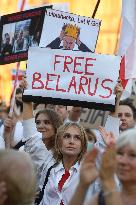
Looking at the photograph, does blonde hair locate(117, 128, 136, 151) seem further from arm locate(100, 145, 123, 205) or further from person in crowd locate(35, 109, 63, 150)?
person in crowd locate(35, 109, 63, 150)

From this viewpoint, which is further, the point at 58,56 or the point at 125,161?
the point at 58,56

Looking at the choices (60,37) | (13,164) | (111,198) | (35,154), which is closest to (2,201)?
(13,164)

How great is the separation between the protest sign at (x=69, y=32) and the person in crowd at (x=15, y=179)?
3354 millimetres

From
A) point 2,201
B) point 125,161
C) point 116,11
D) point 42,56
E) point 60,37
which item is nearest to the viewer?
point 2,201

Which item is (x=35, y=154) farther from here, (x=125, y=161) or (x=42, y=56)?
(x=125, y=161)

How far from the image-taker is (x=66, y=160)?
5555mm

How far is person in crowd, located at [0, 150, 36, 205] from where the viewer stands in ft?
10.6

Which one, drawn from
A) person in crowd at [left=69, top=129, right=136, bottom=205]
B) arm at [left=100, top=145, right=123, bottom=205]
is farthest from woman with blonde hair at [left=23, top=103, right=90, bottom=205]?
arm at [left=100, top=145, right=123, bottom=205]

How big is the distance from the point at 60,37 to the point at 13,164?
3473mm

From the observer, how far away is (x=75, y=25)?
668 cm

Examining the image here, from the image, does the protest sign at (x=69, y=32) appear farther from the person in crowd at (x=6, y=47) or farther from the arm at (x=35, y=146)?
the arm at (x=35, y=146)

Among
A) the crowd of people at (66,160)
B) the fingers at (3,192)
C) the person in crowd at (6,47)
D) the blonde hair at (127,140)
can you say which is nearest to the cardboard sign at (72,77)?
the crowd of people at (66,160)

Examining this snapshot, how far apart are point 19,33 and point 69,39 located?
29.6 inches

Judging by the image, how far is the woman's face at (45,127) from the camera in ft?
20.8
